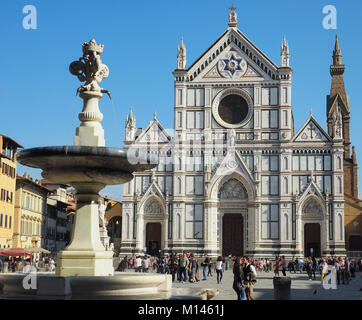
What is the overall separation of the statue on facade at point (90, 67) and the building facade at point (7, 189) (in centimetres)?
3404

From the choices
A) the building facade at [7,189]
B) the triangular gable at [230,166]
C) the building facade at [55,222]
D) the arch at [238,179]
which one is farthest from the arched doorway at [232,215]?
the building facade at [55,222]

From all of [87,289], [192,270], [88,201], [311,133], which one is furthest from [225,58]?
[87,289]

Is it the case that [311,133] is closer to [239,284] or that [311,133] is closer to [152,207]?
[152,207]

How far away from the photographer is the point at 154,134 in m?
52.8

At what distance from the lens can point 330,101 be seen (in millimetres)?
88688

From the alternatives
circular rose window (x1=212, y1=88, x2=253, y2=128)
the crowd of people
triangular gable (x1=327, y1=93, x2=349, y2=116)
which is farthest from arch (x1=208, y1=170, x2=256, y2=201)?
triangular gable (x1=327, y1=93, x2=349, y2=116)

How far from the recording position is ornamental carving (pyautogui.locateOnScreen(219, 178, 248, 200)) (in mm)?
51844

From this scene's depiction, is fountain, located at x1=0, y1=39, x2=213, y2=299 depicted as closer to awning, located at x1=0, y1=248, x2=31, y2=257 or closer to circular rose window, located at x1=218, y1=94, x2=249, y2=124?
awning, located at x1=0, y1=248, x2=31, y2=257

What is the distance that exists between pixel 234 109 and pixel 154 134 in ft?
24.9

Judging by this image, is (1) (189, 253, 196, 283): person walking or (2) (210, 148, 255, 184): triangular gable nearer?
(1) (189, 253, 196, 283): person walking

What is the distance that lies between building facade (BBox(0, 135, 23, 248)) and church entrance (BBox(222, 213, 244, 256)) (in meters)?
19.0

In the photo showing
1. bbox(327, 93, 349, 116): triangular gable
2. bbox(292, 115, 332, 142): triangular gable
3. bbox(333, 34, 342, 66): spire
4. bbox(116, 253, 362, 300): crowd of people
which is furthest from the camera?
bbox(333, 34, 342, 66): spire
